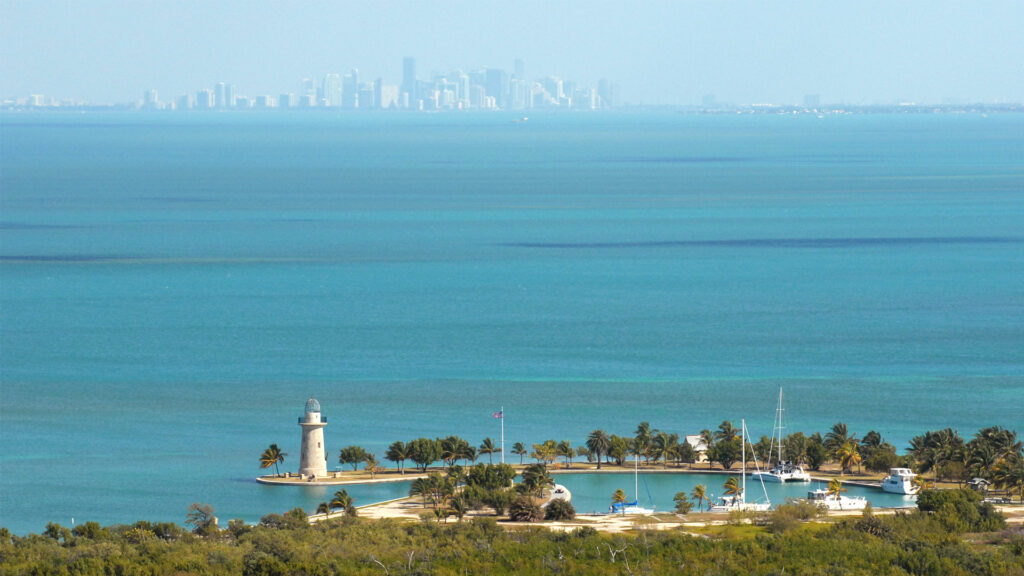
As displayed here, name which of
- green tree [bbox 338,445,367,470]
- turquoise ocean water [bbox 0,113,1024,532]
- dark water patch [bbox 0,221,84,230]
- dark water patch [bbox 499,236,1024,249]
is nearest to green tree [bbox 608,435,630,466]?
turquoise ocean water [bbox 0,113,1024,532]

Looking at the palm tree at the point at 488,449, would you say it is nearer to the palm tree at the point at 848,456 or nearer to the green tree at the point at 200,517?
the green tree at the point at 200,517

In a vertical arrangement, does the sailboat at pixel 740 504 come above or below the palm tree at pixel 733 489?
below

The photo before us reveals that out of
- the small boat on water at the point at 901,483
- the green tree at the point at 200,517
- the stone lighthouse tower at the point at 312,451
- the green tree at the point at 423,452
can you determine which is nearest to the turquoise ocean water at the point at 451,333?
the stone lighthouse tower at the point at 312,451

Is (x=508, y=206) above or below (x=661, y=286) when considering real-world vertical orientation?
above

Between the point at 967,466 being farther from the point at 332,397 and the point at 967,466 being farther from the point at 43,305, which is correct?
the point at 43,305

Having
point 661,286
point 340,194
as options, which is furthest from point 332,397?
point 340,194

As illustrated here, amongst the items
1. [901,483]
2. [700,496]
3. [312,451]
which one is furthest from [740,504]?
[312,451]
